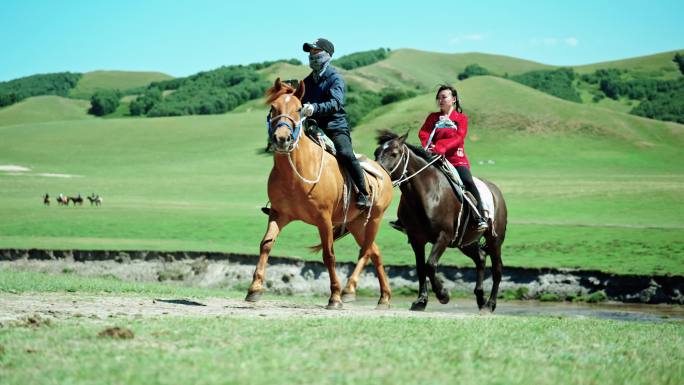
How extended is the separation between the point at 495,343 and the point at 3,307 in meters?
6.58

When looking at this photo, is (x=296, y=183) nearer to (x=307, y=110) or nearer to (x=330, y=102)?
(x=307, y=110)

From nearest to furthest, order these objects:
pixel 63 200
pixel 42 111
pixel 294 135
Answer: pixel 294 135 < pixel 63 200 < pixel 42 111

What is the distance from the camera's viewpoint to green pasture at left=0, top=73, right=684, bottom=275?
29922 mm

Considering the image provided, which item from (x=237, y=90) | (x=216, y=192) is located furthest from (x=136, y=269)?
(x=237, y=90)

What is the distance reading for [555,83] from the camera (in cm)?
18288

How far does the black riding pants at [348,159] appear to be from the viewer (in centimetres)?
1342

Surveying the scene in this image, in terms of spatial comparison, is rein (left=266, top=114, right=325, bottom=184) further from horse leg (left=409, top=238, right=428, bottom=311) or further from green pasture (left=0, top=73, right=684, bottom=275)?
green pasture (left=0, top=73, right=684, bottom=275)

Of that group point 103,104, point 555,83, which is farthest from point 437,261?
point 555,83

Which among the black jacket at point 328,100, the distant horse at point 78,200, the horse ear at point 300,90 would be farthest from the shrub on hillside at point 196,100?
the horse ear at point 300,90

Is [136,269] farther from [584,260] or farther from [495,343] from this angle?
[495,343]

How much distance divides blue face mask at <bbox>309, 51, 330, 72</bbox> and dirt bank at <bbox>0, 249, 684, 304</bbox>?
1261 cm

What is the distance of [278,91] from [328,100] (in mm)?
1313

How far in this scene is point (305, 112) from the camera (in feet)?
40.5

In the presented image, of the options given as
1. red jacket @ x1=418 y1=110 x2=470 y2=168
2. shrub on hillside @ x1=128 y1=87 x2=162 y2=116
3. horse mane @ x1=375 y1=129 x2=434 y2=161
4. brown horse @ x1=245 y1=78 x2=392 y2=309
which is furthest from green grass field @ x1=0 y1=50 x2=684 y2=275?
shrub on hillside @ x1=128 y1=87 x2=162 y2=116
